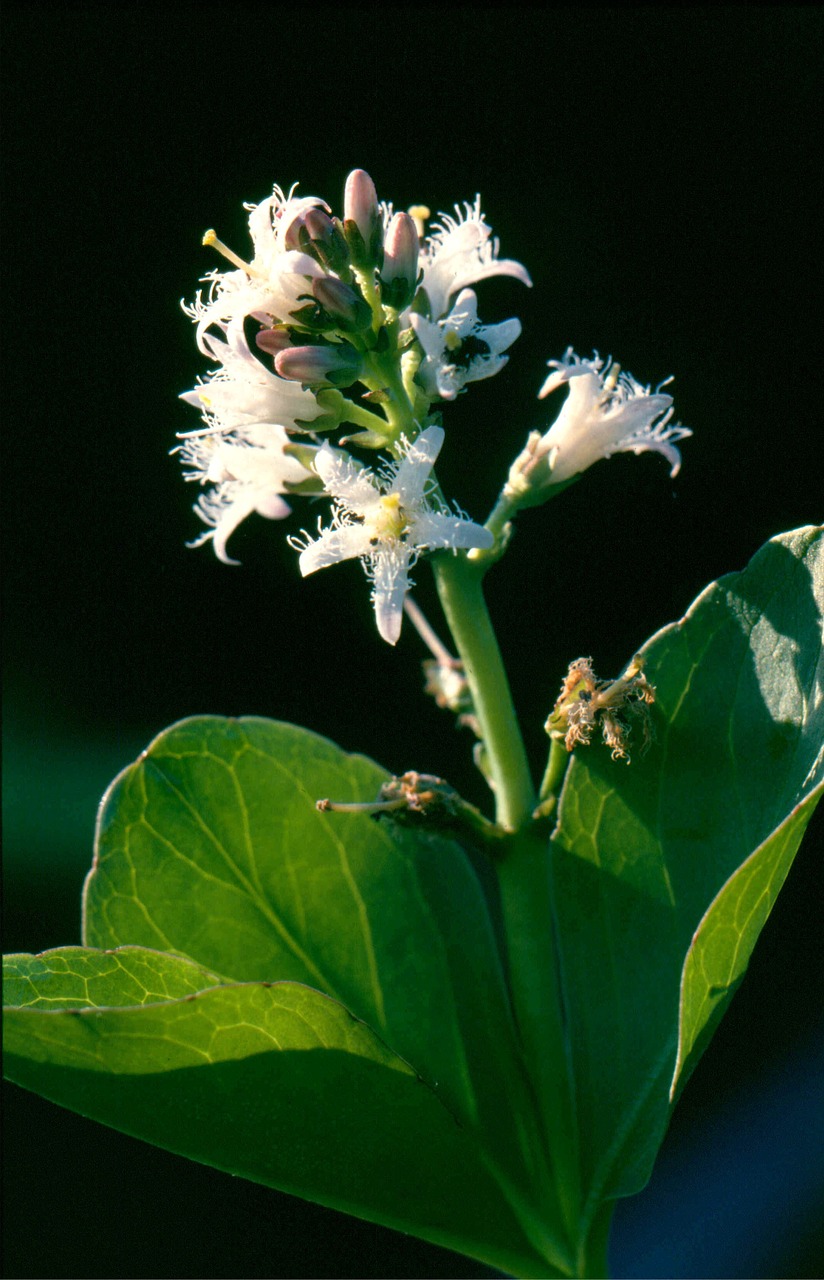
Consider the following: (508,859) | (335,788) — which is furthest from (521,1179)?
(335,788)

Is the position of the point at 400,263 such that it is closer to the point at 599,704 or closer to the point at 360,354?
the point at 360,354

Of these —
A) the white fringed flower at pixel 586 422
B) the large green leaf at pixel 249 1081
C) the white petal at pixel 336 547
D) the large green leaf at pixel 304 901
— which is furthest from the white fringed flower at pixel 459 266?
the large green leaf at pixel 249 1081

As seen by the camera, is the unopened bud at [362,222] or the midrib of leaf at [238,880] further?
the midrib of leaf at [238,880]

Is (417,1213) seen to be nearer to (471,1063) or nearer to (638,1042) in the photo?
(471,1063)

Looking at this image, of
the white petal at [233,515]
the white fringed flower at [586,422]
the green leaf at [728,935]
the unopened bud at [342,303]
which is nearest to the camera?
the green leaf at [728,935]

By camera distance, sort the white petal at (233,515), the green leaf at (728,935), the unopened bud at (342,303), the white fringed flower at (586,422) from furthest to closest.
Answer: the white petal at (233,515)
the white fringed flower at (586,422)
the unopened bud at (342,303)
the green leaf at (728,935)

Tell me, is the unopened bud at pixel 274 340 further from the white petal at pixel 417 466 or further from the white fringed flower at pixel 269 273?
the white petal at pixel 417 466
